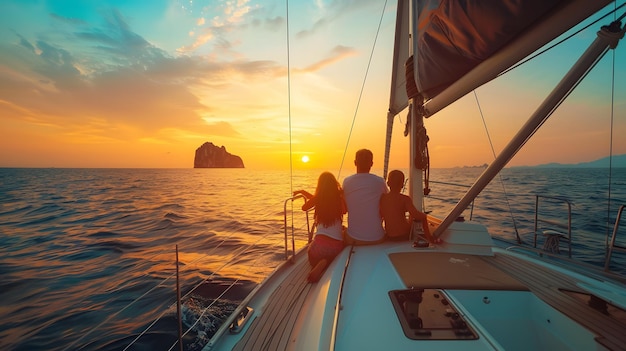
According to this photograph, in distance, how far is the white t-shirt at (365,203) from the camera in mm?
3174

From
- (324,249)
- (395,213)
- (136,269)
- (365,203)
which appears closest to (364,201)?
(365,203)

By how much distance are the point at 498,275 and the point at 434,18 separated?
219 cm

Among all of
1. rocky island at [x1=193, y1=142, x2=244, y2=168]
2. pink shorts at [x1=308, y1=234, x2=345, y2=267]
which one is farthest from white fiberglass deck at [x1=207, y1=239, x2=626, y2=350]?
rocky island at [x1=193, y1=142, x2=244, y2=168]

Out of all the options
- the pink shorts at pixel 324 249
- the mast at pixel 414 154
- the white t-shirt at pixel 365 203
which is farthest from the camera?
the mast at pixel 414 154

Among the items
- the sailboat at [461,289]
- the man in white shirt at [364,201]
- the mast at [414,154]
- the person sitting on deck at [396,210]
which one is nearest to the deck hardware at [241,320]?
the sailboat at [461,289]

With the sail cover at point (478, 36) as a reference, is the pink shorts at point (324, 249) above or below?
below

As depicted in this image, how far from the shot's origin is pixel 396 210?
130 inches

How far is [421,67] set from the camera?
9.36ft

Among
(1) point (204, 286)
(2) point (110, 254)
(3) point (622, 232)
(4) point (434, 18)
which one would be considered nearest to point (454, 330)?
(4) point (434, 18)

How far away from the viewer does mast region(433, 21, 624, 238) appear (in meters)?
1.40

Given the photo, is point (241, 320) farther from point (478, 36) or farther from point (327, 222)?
point (478, 36)

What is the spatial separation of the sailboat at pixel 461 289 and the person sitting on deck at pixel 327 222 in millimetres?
218

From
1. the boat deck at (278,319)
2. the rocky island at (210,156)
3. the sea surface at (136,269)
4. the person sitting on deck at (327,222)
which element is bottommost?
the sea surface at (136,269)

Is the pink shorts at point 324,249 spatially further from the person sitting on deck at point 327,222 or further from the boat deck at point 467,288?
the boat deck at point 467,288
